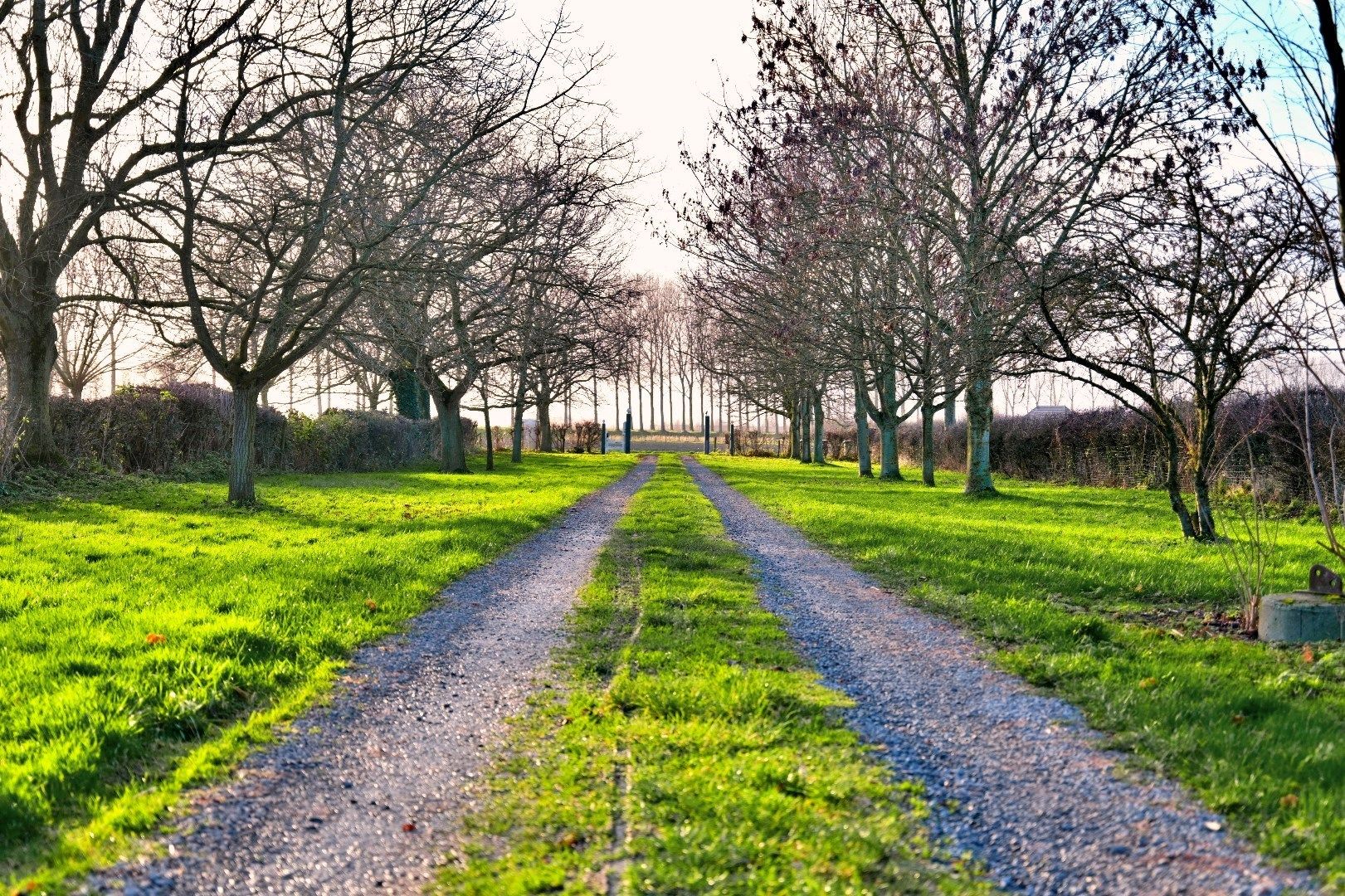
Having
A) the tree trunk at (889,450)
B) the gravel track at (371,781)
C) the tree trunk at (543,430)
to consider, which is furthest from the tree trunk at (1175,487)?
the tree trunk at (543,430)

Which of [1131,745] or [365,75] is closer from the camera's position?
[1131,745]

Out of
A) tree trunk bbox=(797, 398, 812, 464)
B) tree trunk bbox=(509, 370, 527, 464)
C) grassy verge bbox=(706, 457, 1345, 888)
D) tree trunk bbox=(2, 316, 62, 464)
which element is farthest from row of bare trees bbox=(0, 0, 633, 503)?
tree trunk bbox=(797, 398, 812, 464)

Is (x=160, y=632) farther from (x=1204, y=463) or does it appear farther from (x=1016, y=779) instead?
(x=1204, y=463)

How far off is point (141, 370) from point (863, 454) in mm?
22116

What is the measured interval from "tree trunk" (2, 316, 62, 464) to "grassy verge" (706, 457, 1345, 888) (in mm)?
13913

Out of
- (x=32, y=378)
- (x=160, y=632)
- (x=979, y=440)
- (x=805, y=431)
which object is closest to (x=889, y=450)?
(x=979, y=440)

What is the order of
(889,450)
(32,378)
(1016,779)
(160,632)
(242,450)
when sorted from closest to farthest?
(1016,779) < (160,632) < (242,450) < (32,378) < (889,450)

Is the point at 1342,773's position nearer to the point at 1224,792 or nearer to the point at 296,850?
the point at 1224,792

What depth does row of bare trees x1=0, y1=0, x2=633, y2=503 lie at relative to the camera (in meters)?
13.4

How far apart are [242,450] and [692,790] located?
1410 centimetres

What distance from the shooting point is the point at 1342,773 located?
3.74 metres

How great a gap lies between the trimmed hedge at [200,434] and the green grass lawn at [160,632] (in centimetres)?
503

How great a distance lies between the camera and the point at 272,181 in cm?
1415

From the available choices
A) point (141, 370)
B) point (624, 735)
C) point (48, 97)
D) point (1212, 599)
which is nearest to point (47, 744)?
point (624, 735)
